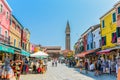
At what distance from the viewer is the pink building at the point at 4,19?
3046 centimetres

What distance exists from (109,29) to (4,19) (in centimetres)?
1446

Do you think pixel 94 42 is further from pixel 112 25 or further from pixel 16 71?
pixel 16 71

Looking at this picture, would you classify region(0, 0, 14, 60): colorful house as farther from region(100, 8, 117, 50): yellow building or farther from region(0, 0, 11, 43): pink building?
region(100, 8, 117, 50): yellow building

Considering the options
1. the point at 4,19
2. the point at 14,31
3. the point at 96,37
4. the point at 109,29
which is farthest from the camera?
the point at 96,37

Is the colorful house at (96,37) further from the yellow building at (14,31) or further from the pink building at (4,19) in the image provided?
the pink building at (4,19)

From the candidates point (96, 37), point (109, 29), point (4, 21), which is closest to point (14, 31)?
point (4, 21)

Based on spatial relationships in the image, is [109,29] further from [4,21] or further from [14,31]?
[14,31]

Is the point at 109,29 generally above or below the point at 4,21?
below

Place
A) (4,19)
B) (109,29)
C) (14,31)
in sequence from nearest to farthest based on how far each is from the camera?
(4,19) < (109,29) < (14,31)

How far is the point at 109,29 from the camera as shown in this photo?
119 ft

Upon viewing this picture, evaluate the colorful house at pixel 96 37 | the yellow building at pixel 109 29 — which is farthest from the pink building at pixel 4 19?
the colorful house at pixel 96 37

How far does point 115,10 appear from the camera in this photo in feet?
108

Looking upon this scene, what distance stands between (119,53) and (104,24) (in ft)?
32.4

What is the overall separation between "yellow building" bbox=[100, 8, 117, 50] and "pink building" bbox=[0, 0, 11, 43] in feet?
45.5
